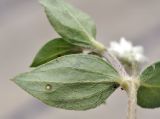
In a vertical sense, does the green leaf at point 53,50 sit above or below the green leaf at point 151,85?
above

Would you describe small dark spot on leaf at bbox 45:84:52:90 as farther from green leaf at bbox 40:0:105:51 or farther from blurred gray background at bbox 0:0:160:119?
blurred gray background at bbox 0:0:160:119

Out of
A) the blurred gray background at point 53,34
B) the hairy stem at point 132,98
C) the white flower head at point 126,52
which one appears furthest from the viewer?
the blurred gray background at point 53,34

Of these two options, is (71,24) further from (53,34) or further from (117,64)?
(53,34)

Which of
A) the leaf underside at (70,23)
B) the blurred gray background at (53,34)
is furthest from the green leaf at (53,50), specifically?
the blurred gray background at (53,34)

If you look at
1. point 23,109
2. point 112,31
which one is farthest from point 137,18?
point 23,109

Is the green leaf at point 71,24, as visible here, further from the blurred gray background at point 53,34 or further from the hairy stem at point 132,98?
the blurred gray background at point 53,34

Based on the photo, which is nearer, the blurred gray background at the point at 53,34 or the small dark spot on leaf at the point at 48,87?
the small dark spot on leaf at the point at 48,87

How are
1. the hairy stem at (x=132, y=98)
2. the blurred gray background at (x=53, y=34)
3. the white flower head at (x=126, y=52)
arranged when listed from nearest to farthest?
the hairy stem at (x=132, y=98) → the white flower head at (x=126, y=52) → the blurred gray background at (x=53, y=34)

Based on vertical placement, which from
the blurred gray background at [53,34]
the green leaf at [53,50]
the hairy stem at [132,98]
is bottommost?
the hairy stem at [132,98]
